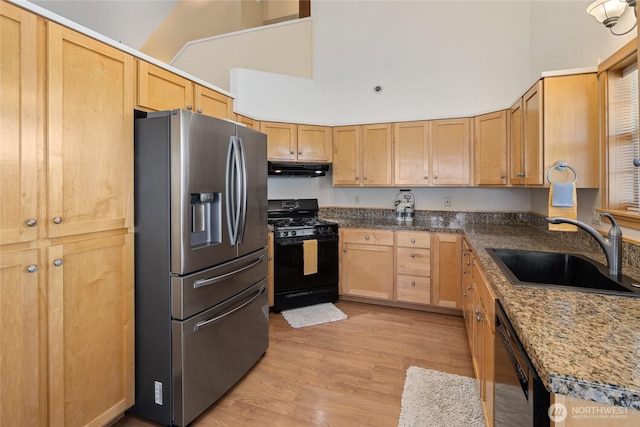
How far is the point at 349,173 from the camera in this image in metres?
3.81

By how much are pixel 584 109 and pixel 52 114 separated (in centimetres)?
295

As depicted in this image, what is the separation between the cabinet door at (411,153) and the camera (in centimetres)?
350

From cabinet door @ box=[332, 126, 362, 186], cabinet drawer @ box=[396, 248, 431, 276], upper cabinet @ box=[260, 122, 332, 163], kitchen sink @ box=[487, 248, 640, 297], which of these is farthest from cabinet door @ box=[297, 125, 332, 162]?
kitchen sink @ box=[487, 248, 640, 297]

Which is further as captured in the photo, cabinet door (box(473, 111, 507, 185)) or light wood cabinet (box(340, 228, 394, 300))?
light wood cabinet (box(340, 228, 394, 300))

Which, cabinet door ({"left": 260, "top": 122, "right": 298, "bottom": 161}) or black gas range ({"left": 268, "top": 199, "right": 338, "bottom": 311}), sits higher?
cabinet door ({"left": 260, "top": 122, "right": 298, "bottom": 161})

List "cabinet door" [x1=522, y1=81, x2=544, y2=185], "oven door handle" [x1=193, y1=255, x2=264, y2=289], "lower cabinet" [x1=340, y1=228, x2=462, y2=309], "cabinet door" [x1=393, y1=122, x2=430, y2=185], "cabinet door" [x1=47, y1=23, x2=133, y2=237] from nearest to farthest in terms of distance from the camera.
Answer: "cabinet door" [x1=47, y1=23, x2=133, y2=237] → "oven door handle" [x1=193, y1=255, x2=264, y2=289] → "cabinet door" [x1=522, y1=81, x2=544, y2=185] → "lower cabinet" [x1=340, y1=228, x2=462, y2=309] → "cabinet door" [x1=393, y1=122, x2=430, y2=185]

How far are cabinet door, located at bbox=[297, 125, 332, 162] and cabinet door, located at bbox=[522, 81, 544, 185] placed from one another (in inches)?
81.9

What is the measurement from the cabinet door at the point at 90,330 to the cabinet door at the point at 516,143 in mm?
2949

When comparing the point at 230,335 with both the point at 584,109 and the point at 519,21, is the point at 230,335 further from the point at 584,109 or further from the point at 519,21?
the point at 519,21

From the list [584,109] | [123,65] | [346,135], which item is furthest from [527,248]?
[123,65]

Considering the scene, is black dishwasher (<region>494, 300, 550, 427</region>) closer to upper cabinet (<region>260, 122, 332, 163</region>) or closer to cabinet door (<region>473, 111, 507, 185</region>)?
cabinet door (<region>473, 111, 507, 185</region>)

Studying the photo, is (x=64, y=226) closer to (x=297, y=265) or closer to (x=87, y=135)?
(x=87, y=135)

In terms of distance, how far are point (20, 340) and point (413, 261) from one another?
302 centimetres

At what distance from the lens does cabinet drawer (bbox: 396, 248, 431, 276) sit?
3.25 m
